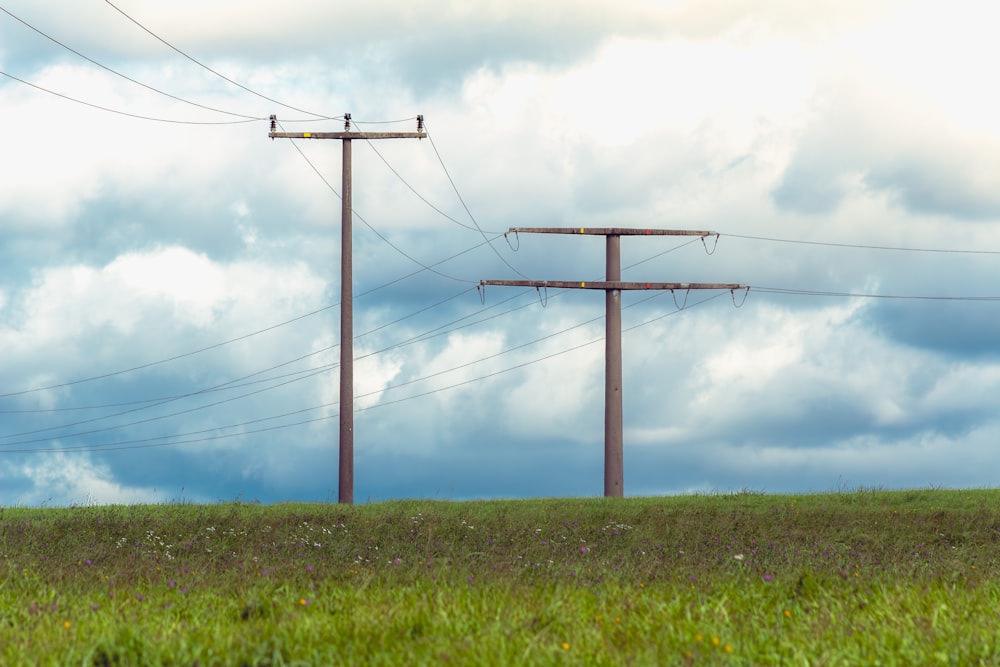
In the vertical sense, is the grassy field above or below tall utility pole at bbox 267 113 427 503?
below

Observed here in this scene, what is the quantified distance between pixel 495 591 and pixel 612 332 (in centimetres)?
1831

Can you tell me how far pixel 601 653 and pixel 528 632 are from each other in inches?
33.8

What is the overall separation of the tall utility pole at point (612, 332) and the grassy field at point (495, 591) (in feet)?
21.9

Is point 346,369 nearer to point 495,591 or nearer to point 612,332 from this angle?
point 612,332

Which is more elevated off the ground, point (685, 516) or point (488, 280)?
point (488, 280)

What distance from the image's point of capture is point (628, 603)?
905cm

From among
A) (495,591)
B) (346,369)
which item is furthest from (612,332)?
(495,591)

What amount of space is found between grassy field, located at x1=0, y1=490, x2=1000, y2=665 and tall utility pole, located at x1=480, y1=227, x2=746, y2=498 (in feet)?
21.9

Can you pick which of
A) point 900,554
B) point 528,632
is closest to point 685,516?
point 900,554

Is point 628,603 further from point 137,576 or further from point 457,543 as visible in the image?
point 457,543

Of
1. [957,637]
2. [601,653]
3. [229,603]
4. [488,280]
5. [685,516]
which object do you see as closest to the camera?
[601,653]

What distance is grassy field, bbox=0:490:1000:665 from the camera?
7379 mm

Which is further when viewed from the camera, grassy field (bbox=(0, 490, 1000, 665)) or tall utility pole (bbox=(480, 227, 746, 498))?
tall utility pole (bbox=(480, 227, 746, 498))

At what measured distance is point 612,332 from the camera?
27.8 m
